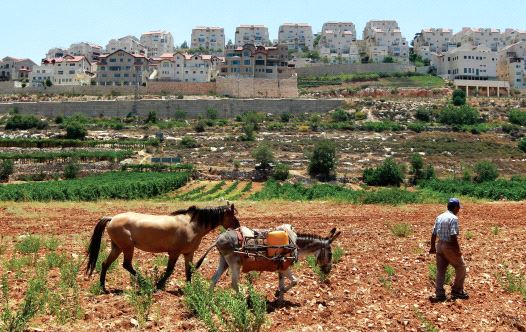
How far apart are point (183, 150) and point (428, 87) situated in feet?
159

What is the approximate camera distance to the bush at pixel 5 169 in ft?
171

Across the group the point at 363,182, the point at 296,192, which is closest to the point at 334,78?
the point at 363,182

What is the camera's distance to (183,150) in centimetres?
6569

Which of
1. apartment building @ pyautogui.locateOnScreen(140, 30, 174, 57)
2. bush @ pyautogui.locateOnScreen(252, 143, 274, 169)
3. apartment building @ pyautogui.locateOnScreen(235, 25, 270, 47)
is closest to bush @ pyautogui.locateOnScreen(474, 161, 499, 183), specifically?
bush @ pyautogui.locateOnScreen(252, 143, 274, 169)

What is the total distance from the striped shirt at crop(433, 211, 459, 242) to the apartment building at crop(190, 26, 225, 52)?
15306cm

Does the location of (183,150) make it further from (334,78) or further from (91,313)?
(91,313)

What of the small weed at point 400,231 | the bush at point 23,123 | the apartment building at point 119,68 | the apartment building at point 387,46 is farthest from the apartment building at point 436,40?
the small weed at point 400,231

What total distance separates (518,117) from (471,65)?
109 feet

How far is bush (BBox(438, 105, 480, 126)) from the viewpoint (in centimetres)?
7850

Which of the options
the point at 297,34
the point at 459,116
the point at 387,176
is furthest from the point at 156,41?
the point at 387,176

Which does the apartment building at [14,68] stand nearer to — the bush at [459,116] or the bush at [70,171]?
the bush at [70,171]

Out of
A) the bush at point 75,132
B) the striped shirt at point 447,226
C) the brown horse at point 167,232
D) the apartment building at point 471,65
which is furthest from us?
the apartment building at point 471,65

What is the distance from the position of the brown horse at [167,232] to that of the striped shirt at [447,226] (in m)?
3.30

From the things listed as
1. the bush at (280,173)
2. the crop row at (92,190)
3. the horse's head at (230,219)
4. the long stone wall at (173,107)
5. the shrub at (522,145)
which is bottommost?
the bush at (280,173)
